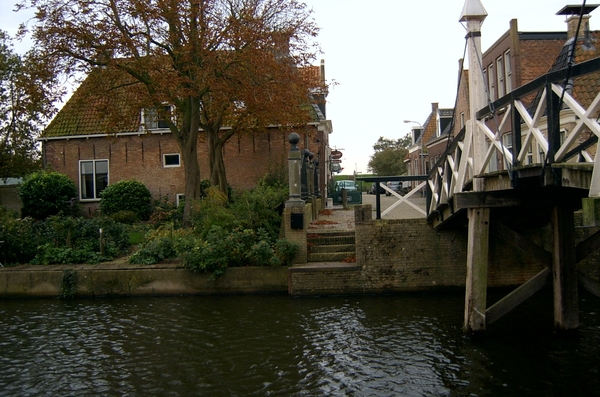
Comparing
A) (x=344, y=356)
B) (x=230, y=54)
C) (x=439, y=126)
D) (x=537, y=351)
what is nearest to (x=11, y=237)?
(x=230, y=54)

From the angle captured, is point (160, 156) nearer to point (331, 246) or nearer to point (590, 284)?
point (331, 246)

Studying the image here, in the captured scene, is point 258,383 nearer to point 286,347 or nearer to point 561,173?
point 286,347

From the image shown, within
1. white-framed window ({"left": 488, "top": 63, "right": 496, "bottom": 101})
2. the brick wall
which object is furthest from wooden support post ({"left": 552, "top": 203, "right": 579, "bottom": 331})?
white-framed window ({"left": 488, "top": 63, "right": 496, "bottom": 101})

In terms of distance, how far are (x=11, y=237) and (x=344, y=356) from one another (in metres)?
9.92

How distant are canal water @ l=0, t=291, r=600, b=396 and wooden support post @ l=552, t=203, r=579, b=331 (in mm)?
285

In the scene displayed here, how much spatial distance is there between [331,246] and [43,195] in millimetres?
12613

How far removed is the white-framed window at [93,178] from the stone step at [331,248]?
1380cm

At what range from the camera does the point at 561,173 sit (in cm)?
623

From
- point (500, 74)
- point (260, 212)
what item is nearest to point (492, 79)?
point (500, 74)

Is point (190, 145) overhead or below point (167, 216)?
overhead

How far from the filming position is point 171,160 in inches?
907

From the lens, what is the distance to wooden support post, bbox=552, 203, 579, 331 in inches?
315

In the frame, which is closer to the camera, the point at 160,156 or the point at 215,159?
the point at 215,159

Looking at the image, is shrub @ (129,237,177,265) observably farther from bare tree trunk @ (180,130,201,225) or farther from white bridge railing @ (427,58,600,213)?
white bridge railing @ (427,58,600,213)
